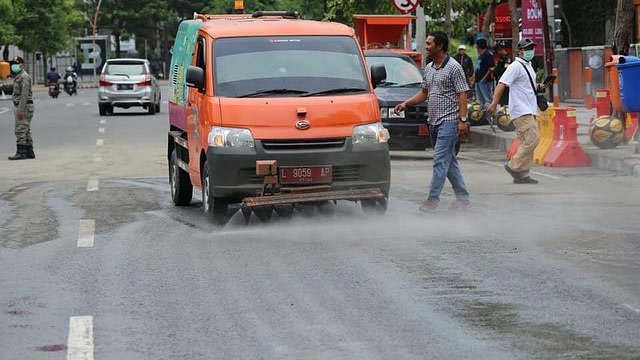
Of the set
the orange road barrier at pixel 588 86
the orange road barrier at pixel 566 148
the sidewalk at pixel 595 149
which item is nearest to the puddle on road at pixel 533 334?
the sidewalk at pixel 595 149

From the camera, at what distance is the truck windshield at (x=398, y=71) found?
23.5 m

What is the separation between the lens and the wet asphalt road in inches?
298

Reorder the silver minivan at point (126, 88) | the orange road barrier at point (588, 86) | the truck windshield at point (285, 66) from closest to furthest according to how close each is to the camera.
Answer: the truck windshield at point (285, 66) → the orange road barrier at point (588, 86) → the silver minivan at point (126, 88)

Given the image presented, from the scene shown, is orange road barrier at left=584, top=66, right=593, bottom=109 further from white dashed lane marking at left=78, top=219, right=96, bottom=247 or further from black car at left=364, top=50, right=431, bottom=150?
white dashed lane marking at left=78, top=219, right=96, bottom=247

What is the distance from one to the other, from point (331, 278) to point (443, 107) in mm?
4403

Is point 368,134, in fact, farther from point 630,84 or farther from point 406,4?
point 406,4

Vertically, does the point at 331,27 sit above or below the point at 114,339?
above

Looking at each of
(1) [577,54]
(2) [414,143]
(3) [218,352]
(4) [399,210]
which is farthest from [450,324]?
(1) [577,54]

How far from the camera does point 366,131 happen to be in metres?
12.9

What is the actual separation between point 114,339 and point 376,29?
89.3 ft

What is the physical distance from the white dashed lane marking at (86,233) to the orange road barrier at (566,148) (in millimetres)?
8000

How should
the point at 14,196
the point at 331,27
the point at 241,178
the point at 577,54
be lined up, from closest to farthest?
the point at 241,178 < the point at 331,27 < the point at 14,196 < the point at 577,54

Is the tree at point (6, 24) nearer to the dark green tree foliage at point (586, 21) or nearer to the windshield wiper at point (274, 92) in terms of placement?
the dark green tree foliage at point (586, 21)

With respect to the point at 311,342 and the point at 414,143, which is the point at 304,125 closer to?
the point at 311,342
